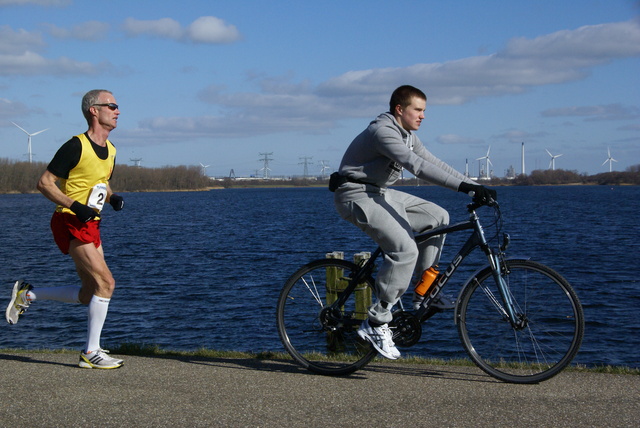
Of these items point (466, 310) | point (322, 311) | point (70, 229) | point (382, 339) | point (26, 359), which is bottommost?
point (26, 359)

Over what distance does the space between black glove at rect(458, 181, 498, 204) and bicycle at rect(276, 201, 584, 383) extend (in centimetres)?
6

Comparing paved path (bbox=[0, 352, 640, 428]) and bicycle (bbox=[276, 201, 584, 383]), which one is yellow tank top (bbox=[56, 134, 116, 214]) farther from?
bicycle (bbox=[276, 201, 584, 383])

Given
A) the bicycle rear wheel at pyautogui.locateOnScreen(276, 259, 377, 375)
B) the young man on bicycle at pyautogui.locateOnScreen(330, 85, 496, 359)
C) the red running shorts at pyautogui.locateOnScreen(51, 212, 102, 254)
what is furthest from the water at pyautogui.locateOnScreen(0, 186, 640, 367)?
the young man on bicycle at pyautogui.locateOnScreen(330, 85, 496, 359)

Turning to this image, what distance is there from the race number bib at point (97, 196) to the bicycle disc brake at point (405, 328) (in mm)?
2754

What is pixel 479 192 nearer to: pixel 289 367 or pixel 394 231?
pixel 394 231

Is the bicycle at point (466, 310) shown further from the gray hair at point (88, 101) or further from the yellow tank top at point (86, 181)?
the gray hair at point (88, 101)

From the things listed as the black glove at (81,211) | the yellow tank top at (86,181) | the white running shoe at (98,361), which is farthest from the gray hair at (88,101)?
the white running shoe at (98,361)

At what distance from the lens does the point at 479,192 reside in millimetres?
5344

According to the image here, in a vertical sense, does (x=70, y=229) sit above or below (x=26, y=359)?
above

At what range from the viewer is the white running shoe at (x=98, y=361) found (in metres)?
6.23

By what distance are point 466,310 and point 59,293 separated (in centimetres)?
370

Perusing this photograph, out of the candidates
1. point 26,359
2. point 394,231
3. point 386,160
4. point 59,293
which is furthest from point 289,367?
point 26,359

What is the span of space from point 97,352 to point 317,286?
203 cm

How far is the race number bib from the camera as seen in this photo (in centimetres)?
626
